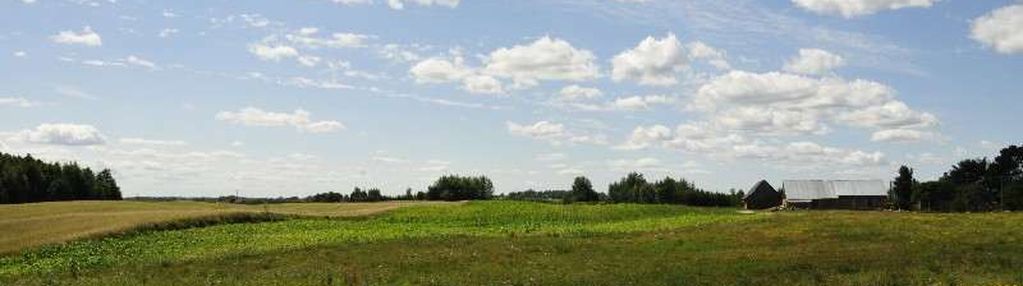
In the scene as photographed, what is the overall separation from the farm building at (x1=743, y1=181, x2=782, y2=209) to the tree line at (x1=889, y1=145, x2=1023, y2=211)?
18.6 meters

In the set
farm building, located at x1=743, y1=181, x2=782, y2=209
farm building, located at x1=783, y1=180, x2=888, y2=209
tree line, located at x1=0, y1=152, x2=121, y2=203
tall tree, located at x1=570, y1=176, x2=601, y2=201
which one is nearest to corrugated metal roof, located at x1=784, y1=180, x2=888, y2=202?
farm building, located at x1=783, y1=180, x2=888, y2=209

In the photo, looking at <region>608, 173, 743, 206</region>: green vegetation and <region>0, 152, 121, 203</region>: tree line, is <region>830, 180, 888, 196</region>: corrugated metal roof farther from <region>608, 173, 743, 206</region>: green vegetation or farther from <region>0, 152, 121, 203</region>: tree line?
<region>0, 152, 121, 203</region>: tree line

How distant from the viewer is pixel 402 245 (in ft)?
144

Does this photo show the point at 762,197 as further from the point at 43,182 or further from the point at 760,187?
the point at 43,182

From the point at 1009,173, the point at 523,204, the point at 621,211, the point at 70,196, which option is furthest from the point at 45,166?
the point at 1009,173

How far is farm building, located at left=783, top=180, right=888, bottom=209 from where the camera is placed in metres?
145

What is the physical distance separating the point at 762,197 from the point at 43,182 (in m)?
121

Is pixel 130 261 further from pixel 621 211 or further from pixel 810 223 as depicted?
pixel 621 211

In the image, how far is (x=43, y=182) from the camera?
14712 centimetres

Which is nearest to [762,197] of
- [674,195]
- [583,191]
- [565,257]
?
[674,195]

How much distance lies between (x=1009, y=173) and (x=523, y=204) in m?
114

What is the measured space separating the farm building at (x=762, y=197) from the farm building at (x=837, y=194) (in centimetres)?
421

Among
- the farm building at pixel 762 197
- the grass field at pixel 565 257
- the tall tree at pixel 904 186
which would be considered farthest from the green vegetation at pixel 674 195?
the grass field at pixel 565 257

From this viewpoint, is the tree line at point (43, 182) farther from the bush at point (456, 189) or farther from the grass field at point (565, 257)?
the grass field at point (565, 257)
